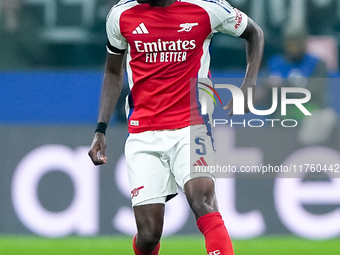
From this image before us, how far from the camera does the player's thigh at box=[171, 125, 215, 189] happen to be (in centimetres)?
380

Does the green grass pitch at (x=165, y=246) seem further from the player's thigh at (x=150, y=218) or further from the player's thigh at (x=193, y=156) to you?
the player's thigh at (x=193, y=156)

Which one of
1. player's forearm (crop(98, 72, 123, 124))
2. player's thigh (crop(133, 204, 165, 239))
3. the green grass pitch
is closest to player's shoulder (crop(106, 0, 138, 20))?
player's forearm (crop(98, 72, 123, 124))

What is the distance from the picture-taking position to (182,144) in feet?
12.8

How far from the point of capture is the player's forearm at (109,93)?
4285mm

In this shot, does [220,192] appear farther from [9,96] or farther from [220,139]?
[9,96]

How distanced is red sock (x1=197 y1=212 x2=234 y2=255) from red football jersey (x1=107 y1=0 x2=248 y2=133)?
65 cm

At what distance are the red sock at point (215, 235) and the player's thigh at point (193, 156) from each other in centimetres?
28

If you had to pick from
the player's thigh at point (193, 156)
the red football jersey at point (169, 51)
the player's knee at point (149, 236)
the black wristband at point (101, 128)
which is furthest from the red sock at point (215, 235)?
the black wristband at point (101, 128)

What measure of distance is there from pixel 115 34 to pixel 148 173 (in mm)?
874

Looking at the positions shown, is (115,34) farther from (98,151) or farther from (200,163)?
(200,163)

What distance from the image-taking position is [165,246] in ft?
20.1

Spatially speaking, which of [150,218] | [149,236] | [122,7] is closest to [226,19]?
[122,7]

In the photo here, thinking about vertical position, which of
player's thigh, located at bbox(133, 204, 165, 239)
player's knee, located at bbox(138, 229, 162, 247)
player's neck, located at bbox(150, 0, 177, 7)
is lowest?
player's knee, located at bbox(138, 229, 162, 247)

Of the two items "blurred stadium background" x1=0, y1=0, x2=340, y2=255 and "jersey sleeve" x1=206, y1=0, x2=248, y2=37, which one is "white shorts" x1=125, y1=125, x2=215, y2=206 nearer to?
"jersey sleeve" x1=206, y1=0, x2=248, y2=37
